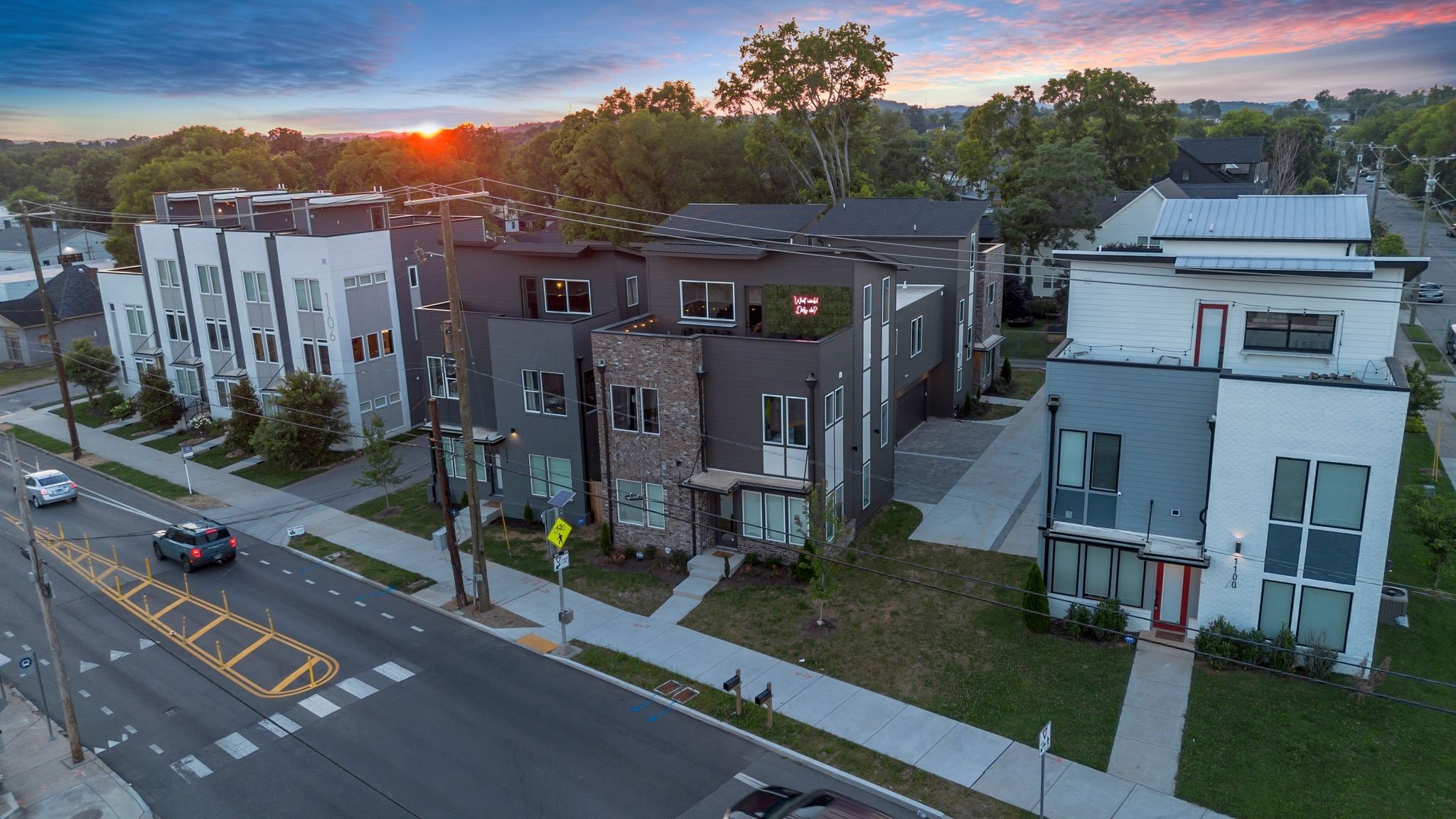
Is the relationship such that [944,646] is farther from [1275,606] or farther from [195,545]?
[195,545]

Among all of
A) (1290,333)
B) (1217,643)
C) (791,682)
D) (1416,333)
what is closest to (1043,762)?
(791,682)

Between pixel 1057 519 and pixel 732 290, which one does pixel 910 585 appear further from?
pixel 732 290

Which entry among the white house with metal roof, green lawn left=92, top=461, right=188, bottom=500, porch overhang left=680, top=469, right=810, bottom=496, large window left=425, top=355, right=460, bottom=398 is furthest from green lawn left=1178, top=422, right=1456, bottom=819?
green lawn left=92, top=461, right=188, bottom=500

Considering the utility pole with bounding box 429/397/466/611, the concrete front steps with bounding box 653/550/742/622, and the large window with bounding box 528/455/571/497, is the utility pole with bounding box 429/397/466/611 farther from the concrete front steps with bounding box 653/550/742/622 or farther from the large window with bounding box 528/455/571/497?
the concrete front steps with bounding box 653/550/742/622

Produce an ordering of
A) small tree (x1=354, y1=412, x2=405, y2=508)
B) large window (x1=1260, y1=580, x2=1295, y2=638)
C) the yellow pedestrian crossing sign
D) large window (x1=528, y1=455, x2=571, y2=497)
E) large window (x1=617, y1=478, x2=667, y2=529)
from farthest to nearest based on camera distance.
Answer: small tree (x1=354, y1=412, x2=405, y2=508) < large window (x1=528, y1=455, x2=571, y2=497) < large window (x1=617, y1=478, x2=667, y2=529) < the yellow pedestrian crossing sign < large window (x1=1260, y1=580, x2=1295, y2=638)

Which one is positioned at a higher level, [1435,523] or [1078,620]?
[1435,523]

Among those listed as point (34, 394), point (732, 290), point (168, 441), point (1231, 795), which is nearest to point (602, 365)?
point (732, 290)
